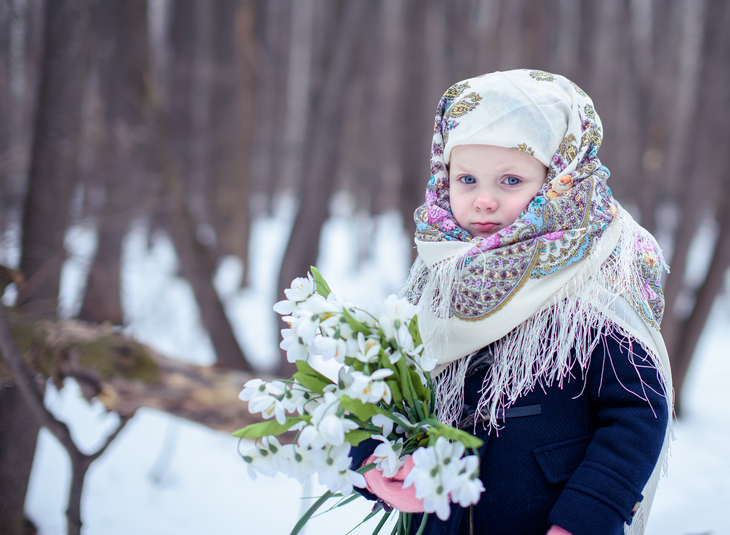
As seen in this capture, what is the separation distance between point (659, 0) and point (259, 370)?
31.8ft

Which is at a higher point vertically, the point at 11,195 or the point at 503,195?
the point at 503,195

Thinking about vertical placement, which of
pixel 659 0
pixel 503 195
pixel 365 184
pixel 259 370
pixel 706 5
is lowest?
pixel 259 370

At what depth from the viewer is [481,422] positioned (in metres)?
1.24

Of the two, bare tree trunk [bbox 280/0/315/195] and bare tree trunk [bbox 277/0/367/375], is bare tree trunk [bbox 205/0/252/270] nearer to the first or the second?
bare tree trunk [bbox 277/0/367/375]

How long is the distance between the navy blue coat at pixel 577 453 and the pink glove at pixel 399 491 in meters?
0.10

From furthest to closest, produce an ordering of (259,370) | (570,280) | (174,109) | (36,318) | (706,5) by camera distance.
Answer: (174,109) → (259,370) → (706,5) → (36,318) → (570,280)

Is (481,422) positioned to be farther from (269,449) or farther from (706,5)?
(706,5)

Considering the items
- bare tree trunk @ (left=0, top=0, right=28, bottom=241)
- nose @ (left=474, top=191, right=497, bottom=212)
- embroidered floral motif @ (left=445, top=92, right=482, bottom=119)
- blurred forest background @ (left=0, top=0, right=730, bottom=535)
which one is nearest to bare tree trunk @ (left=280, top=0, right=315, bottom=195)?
blurred forest background @ (left=0, top=0, right=730, bottom=535)

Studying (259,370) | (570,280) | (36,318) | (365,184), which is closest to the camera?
(570,280)

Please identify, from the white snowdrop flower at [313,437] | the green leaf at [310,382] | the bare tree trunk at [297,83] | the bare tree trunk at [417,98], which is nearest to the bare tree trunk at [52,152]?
the green leaf at [310,382]

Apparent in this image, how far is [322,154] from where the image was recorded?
4.58 metres

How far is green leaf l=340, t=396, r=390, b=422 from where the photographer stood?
98 centimetres

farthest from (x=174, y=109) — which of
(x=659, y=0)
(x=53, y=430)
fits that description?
(x=659, y=0)

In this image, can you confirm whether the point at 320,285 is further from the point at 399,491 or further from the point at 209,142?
the point at 209,142
